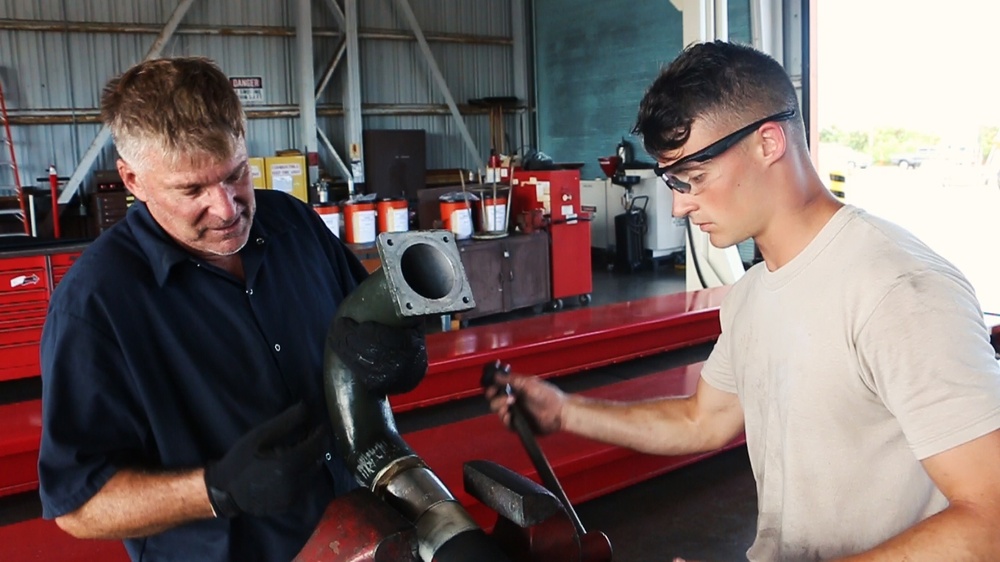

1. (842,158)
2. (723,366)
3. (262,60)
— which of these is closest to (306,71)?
(262,60)

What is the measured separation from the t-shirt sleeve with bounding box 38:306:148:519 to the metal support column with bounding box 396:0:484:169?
1049cm

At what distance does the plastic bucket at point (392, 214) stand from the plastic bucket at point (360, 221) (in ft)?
0.42

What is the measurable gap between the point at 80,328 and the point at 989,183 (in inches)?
507

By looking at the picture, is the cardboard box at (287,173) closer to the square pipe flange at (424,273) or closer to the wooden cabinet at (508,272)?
the wooden cabinet at (508,272)

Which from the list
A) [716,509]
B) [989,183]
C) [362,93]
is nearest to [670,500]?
[716,509]

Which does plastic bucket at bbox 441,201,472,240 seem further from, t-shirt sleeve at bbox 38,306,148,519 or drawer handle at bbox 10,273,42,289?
t-shirt sleeve at bbox 38,306,148,519

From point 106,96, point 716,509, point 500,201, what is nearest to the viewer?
point 106,96

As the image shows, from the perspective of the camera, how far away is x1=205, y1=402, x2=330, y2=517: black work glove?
1125mm

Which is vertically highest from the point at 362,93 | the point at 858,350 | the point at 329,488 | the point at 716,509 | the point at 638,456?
the point at 362,93

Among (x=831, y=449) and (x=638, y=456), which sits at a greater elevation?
(x=831, y=449)

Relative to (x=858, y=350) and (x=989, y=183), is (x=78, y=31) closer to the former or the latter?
(x=858, y=350)

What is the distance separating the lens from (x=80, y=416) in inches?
47.8

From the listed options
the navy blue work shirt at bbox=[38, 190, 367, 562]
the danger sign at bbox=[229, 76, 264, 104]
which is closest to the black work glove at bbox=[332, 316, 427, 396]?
the navy blue work shirt at bbox=[38, 190, 367, 562]

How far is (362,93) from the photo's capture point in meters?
11.1
